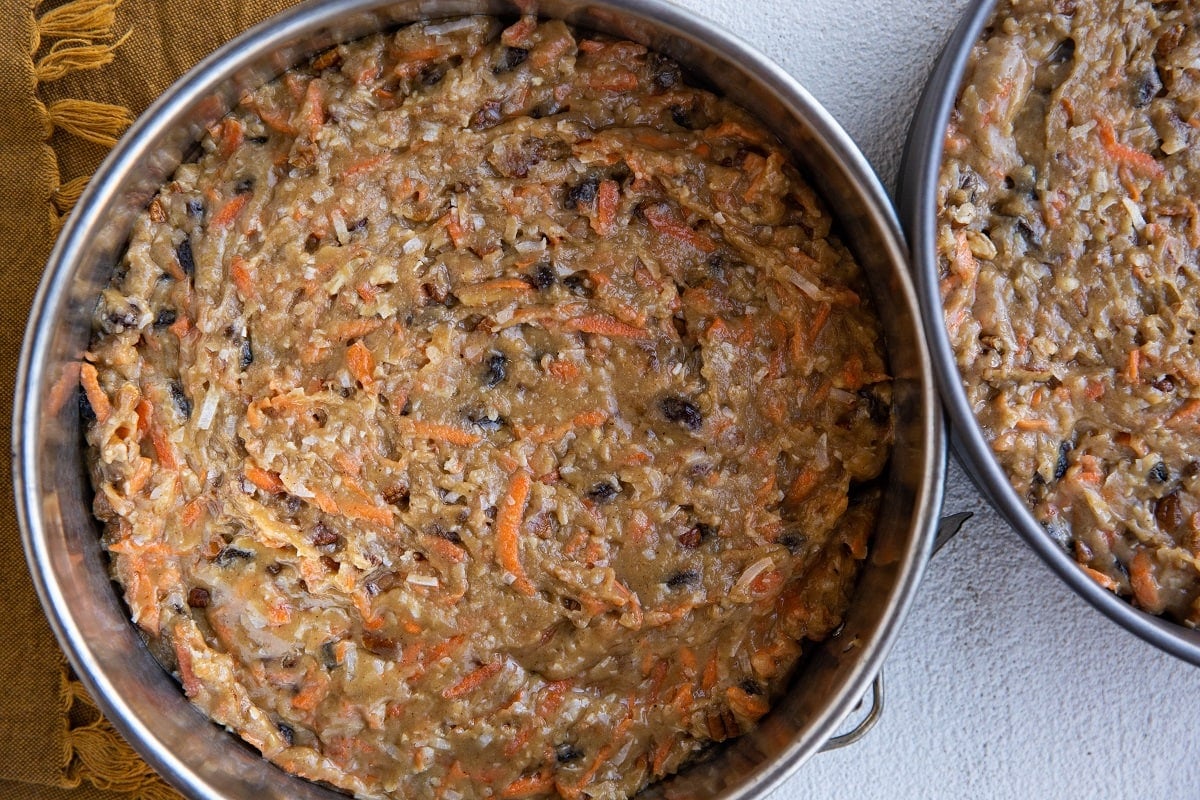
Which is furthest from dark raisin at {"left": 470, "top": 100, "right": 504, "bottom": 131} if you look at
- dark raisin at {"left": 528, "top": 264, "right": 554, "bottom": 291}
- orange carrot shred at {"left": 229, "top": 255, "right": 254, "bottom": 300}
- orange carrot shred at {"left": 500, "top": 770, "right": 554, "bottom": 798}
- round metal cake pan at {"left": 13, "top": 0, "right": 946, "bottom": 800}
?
orange carrot shred at {"left": 500, "top": 770, "right": 554, "bottom": 798}

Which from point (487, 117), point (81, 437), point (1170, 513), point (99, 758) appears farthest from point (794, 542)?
point (99, 758)

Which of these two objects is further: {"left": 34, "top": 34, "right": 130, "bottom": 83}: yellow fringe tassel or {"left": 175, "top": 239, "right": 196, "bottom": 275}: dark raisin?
{"left": 34, "top": 34, "right": 130, "bottom": 83}: yellow fringe tassel

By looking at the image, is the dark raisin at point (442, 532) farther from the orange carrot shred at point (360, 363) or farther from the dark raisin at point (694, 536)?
the dark raisin at point (694, 536)

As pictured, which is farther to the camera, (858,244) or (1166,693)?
(1166,693)

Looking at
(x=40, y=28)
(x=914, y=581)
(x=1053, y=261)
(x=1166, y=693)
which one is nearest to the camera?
(x=914, y=581)

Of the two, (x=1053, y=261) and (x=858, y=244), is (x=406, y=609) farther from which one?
(x=1053, y=261)

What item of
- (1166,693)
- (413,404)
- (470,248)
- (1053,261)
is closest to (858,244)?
(1053,261)

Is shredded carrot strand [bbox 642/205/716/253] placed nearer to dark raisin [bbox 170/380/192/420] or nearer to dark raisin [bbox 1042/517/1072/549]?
dark raisin [bbox 1042/517/1072/549]
